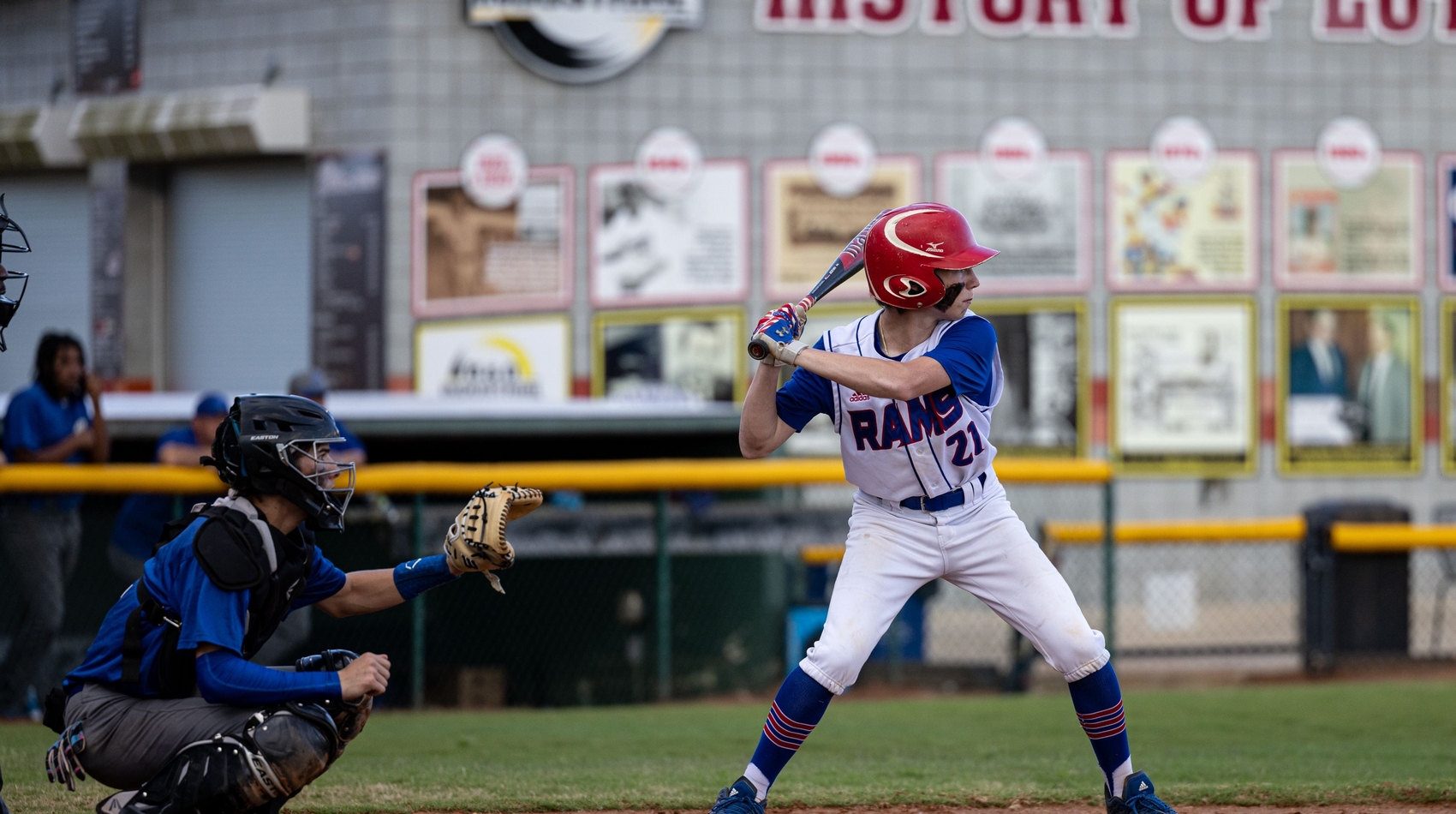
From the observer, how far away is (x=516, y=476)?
8422 millimetres

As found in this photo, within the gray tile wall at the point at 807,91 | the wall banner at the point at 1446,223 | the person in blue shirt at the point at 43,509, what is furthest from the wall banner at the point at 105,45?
the wall banner at the point at 1446,223

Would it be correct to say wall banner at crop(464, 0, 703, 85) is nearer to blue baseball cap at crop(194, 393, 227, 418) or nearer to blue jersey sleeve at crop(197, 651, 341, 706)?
blue baseball cap at crop(194, 393, 227, 418)

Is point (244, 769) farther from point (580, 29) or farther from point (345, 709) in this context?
point (580, 29)

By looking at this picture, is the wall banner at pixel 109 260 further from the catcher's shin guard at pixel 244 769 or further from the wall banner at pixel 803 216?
the catcher's shin guard at pixel 244 769

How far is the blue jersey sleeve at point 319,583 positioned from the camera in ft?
13.4

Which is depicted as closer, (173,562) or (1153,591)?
(173,562)

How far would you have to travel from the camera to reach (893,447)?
4.50 meters

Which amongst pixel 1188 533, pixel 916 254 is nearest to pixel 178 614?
pixel 916 254

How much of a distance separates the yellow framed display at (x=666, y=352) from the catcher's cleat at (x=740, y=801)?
944 cm

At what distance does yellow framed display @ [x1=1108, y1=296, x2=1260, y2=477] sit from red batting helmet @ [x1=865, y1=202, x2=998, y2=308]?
1009 cm

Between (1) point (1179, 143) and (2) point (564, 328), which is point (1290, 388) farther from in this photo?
(2) point (564, 328)

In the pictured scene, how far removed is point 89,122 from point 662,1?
5.69 metres

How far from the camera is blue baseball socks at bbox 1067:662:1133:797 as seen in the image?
14.7 ft

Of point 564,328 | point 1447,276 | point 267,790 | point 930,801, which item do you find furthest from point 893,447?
point 1447,276
